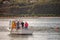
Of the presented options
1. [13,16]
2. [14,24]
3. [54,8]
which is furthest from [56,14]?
[14,24]

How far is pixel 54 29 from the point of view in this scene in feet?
60.1

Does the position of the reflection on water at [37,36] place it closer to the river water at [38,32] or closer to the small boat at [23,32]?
the river water at [38,32]

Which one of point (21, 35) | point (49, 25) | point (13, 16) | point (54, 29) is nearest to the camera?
point (21, 35)

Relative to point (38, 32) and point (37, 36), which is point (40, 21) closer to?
point (38, 32)

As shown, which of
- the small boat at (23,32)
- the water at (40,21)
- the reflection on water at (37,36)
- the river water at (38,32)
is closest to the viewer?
the reflection on water at (37,36)

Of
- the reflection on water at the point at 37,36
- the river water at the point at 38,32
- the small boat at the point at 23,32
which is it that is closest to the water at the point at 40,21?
the river water at the point at 38,32

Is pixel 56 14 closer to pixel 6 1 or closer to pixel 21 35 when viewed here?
pixel 6 1

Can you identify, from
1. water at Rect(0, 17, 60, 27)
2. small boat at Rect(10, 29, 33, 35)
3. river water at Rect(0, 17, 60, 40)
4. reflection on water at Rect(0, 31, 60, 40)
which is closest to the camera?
reflection on water at Rect(0, 31, 60, 40)

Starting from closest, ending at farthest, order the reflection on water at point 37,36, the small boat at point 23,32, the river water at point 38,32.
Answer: the reflection on water at point 37,36 < the river water at point 38,32 < the small boat at point 23,32

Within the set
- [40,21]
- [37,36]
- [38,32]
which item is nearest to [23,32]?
[38,32]

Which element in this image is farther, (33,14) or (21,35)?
(33,14)

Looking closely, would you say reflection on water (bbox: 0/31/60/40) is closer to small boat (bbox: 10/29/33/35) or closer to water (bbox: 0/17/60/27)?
small boat (bbox: 10/29/33/35)

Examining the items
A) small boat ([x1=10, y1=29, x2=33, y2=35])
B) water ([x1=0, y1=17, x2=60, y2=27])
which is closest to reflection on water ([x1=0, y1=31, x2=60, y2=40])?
small boat ([x1=10, y1=29, x2=33, y2=35])

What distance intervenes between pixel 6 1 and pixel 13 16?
4.68 ft
